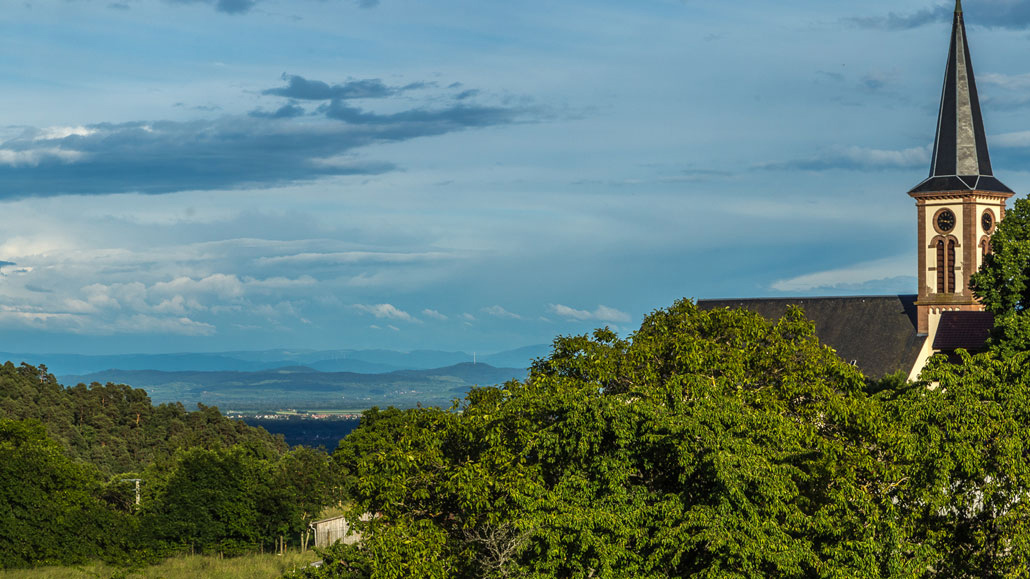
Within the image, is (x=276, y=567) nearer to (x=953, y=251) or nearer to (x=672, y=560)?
(x=672, y=560)

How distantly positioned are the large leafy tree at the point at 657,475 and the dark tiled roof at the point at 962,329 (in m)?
A: 38.0

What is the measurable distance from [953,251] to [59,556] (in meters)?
55.8

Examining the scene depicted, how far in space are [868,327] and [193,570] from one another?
4507cm

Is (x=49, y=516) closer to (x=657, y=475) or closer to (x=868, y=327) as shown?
(x=657, y=475)

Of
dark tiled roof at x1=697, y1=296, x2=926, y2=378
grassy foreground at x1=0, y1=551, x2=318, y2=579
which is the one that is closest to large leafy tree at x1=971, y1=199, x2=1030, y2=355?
dark tiled roof at x1=697, y1=296, x2=926, y2=378

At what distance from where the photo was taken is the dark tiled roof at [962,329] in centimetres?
6631

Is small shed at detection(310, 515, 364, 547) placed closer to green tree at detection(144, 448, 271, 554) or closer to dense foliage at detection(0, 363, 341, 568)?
dense foliage at detection(0, 363, 341, 568)

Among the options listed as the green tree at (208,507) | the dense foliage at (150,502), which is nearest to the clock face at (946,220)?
the dense foliage at (150,502)

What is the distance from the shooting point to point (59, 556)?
55.6m

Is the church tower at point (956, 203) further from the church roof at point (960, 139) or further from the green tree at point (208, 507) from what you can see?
the green tree at point (208, 507)

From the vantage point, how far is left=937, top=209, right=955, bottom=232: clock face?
7562cm

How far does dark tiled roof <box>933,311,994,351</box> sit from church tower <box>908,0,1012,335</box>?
2026mm

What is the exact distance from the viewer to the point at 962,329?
229ft

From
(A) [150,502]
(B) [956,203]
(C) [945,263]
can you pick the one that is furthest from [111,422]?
(B) [956,203]
